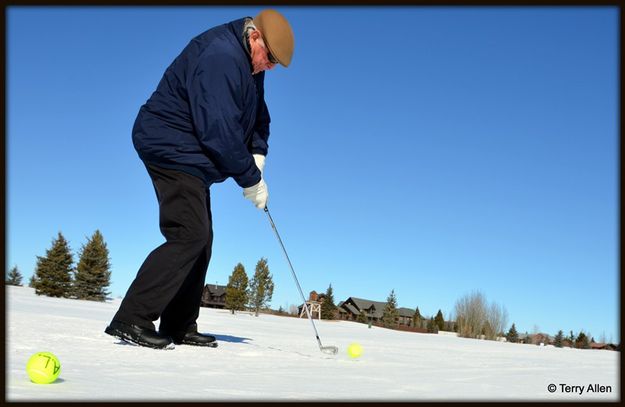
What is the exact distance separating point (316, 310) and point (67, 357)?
18795mm

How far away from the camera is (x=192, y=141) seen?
9.70 ft

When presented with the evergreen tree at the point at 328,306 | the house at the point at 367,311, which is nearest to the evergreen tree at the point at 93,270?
the evergreen tree at the point at 328,306

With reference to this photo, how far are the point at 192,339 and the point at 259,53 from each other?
1800mm

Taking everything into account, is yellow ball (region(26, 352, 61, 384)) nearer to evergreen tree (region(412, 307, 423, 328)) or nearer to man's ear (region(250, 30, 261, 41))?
man's ear (region(250, 30, 261, 41))

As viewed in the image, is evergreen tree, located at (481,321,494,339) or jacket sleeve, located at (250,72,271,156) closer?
jacket sleeve, located at (250,72,271,156)

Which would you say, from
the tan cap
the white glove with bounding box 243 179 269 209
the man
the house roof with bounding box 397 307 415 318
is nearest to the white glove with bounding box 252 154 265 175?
the white glove with bounding box 243 179 269 209

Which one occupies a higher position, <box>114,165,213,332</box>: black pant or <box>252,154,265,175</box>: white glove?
<box>252,154,265,175</box>: white glove

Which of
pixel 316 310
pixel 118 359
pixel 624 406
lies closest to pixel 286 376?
pixel 118 359

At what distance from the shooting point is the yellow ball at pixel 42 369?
1464 millimetres

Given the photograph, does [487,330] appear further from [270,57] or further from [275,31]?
[275,31]

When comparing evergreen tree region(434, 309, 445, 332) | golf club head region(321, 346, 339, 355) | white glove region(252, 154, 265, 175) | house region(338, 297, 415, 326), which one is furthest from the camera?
house region(338, 297, 415, 326)

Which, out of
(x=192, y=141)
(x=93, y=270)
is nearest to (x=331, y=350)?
(x=192, y=141)

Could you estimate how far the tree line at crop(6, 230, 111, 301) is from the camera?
21.8m

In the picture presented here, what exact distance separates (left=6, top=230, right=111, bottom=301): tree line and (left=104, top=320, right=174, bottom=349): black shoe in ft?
66.9
